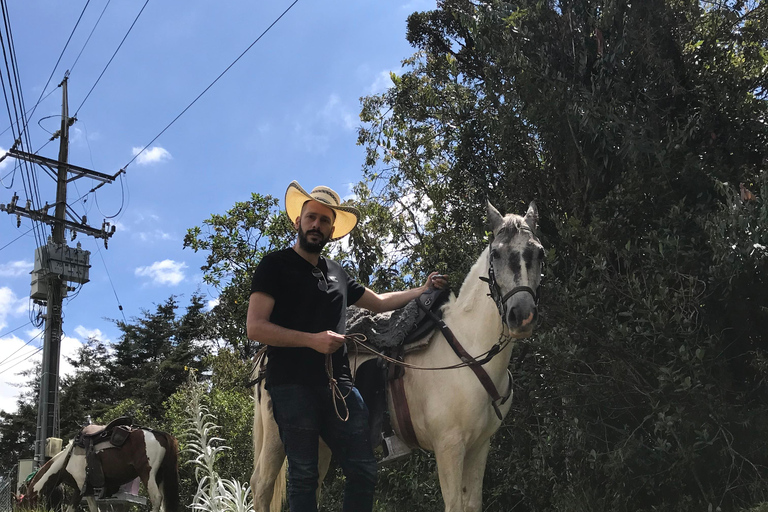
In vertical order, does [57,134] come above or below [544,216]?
above

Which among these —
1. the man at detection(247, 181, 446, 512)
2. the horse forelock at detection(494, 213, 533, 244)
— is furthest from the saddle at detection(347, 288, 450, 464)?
the man at detection(247, 181, 446, 512)

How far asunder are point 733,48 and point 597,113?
1756 millimetres

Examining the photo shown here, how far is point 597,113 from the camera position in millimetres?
6164

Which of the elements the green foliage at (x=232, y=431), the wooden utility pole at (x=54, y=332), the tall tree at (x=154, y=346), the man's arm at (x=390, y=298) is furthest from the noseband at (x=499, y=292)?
the tall tree at (x=154, y=346)

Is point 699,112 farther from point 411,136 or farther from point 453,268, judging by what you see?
point 411,136

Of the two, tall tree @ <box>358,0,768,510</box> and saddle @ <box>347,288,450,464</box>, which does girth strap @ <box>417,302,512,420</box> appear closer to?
saddle @ <box>347,288,450,464</box>

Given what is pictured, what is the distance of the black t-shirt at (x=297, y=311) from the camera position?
3.39 metres

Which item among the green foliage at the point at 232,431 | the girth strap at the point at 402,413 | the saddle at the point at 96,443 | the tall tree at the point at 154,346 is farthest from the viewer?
the tall tree at the point at 154,346

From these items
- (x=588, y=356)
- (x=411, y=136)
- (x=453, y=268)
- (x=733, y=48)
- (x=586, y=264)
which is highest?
(x=411, y=136)

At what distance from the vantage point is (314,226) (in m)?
3.68

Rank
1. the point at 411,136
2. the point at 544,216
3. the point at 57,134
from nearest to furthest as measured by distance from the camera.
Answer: the point at 544,216, the point at 411,136, the point at 57,134

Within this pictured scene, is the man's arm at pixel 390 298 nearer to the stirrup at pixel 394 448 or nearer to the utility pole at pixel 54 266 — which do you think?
the stirrup at pixel 394 448

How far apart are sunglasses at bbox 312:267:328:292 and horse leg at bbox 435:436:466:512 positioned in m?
1.36

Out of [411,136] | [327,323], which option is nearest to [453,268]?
[411,136]
